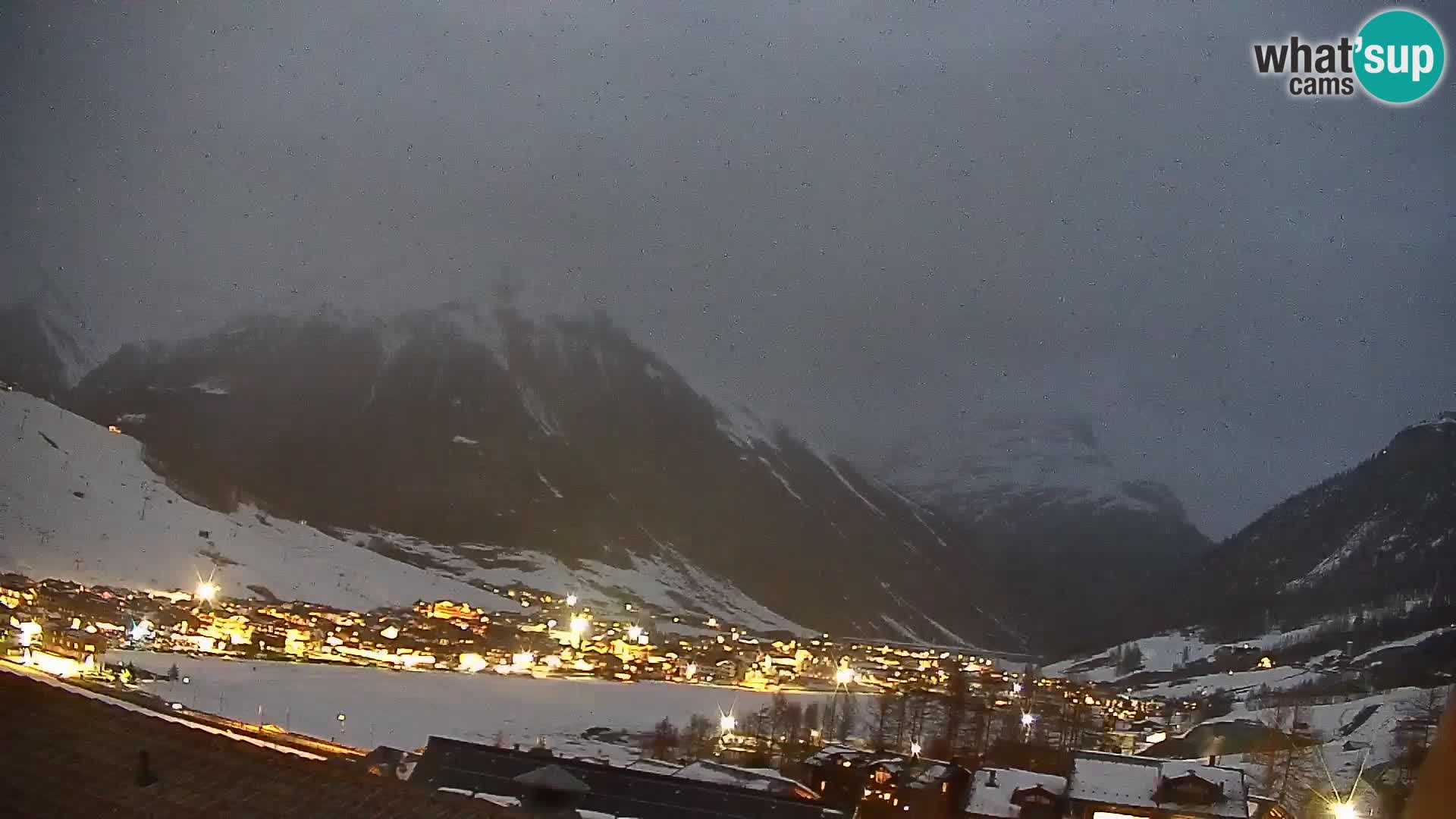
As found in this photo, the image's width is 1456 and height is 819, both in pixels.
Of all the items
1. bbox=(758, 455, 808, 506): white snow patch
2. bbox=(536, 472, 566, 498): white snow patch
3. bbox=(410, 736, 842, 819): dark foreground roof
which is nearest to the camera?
bbox=(410, 736, 842, 819): dark foreground roof

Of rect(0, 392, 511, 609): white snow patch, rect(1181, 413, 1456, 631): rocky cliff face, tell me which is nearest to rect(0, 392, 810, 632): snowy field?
rect(0, 392, 511, 609): white snow patch

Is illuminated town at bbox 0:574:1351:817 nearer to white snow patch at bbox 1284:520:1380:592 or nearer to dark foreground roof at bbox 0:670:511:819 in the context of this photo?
white snow patch at bbox 1284:520:1380:592

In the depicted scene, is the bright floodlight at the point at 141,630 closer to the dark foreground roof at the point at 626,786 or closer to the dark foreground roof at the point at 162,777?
the dark foreground roof at the point at 626,786

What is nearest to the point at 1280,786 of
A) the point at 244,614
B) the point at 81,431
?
the point at 244,614

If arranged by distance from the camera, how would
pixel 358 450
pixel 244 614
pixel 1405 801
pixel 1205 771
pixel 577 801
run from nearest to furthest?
pixel 1405 801 < pixel 577 801 < pixel 1205 771 < pixel 244 614 < pixel 358 450

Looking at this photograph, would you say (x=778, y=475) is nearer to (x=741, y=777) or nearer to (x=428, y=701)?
(x=428, y=701)

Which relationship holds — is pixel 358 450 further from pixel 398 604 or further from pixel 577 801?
pixel 577 801
